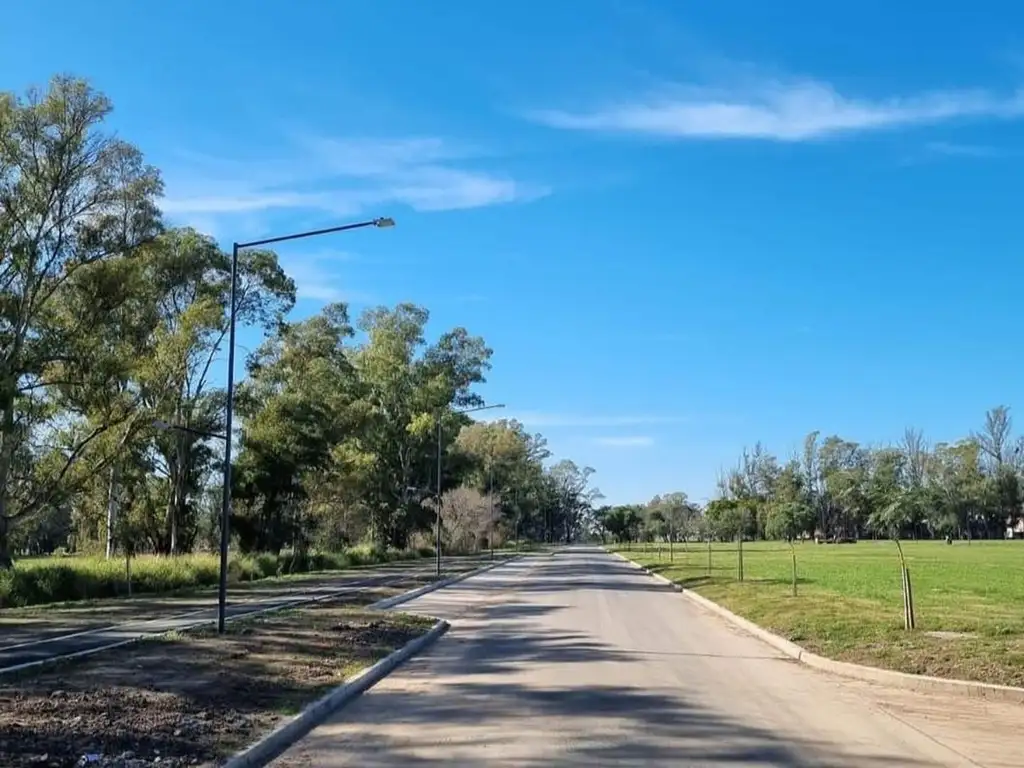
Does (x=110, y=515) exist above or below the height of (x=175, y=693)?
above

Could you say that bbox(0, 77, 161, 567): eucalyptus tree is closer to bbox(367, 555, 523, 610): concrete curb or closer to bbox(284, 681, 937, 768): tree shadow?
bbox(367, 555, 523, 610): concrete curb

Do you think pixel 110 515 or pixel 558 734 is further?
pixel 110 515

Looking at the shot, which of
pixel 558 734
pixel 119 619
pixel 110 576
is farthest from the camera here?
pixel 110 576

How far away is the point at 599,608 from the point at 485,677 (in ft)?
44.1

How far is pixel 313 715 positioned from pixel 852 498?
477 ft

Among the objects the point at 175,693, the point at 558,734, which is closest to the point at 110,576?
the point at 175,693

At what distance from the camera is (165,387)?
148ft

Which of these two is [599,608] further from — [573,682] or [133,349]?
[133,349]

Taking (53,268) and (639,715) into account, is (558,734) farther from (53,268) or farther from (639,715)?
(53,268)

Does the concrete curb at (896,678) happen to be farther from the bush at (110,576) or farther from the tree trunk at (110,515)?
the tree trunk at (110,515)

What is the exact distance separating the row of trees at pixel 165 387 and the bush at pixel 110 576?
114 inches

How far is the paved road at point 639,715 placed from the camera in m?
8.39

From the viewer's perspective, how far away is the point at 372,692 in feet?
40.0

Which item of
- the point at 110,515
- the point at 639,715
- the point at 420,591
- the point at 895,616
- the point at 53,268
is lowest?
the point at 420,591
